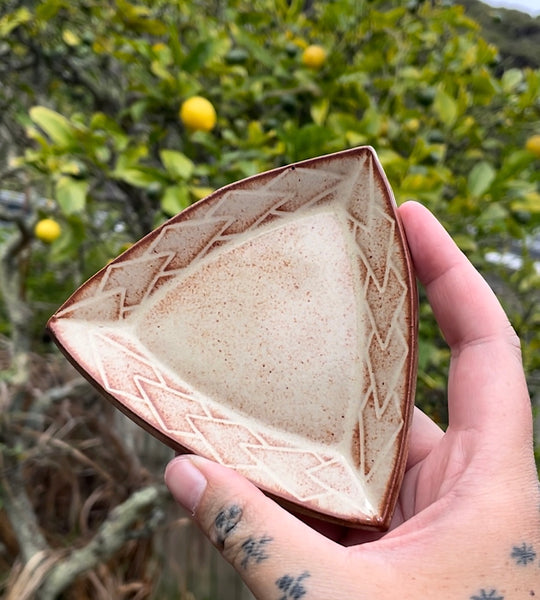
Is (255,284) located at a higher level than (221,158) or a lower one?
lower

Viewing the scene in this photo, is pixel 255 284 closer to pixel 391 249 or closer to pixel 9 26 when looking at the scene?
pixel 391 249

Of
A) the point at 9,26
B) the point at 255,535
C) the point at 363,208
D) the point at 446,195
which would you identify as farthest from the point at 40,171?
the point at 446,195

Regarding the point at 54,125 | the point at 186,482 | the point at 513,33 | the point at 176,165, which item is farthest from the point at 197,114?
the point at 513,33

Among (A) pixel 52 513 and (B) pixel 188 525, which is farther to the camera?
(A) pixel 52 513

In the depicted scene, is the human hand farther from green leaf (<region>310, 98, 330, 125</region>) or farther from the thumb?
green leaf (<region>310, 98, 330, 125</region>)

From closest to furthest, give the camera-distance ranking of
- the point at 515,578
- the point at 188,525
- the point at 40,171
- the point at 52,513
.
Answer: the point at 515,578 → the point at 40,171 → the point at 188,525 → the point at 52,513

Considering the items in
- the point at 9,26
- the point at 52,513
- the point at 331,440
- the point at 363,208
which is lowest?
the point at 52,513
